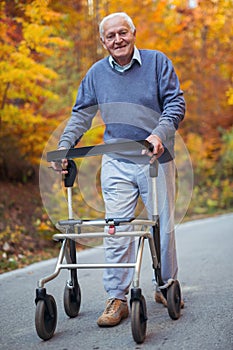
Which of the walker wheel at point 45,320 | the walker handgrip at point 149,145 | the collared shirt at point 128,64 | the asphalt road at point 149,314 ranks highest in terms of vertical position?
the collared shirt at point 128,64

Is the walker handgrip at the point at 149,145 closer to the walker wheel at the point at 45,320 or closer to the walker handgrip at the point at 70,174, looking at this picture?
the walker handgrip at the point at 70,174

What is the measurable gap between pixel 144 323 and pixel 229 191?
12676mm

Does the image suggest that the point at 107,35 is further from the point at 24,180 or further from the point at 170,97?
the point at 24,180

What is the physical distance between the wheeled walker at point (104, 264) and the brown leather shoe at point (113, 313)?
27 centimetres

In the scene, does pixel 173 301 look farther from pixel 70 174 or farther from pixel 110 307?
pixel 70 174

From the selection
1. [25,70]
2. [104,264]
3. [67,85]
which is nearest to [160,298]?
[104,264]

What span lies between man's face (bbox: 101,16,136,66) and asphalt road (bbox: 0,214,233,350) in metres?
1.68

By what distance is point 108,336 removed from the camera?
362 cm

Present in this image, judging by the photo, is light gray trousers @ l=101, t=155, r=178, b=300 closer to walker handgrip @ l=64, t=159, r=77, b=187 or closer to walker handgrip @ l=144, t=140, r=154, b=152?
walker handgrip @ l=64, t=159, r=77, b=187

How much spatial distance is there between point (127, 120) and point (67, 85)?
8.06 m

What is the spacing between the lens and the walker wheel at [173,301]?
12.6 ft

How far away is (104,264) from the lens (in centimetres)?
352

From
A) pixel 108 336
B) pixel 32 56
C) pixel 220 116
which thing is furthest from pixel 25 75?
pixel 220 116

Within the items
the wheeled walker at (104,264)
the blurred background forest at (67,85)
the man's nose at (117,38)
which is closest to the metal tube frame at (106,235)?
the wheeled walker at (104,264)
